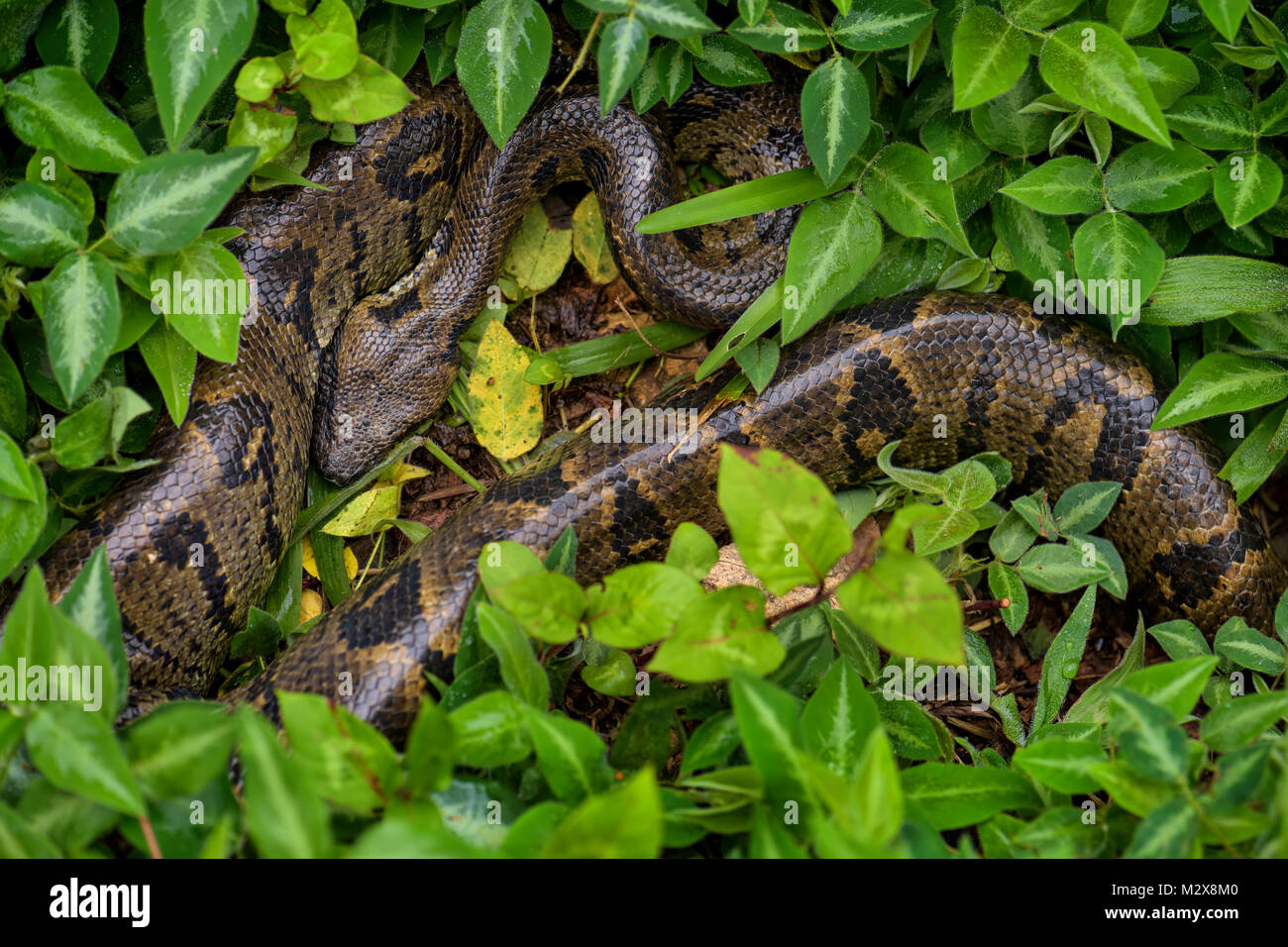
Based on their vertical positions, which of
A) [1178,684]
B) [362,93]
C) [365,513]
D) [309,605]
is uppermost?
[362,93]

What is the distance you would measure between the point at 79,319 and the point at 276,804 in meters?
1.93

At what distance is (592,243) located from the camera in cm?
468

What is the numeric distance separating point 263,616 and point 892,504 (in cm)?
277

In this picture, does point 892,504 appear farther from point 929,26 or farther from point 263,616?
point 263,616

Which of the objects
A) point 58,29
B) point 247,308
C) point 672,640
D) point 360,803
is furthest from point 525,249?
point 360,803

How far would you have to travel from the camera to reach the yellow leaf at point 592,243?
4.66 meters

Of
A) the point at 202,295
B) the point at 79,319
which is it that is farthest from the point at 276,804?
the point at 202,295

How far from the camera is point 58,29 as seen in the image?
11.8 ft

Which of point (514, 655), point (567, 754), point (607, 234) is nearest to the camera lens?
point (567, 754)

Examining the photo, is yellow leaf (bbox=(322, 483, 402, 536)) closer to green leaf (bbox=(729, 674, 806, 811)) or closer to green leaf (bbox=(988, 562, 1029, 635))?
green leaf (bbox=(729, 674, 806, 811))

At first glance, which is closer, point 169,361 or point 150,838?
point 150,838

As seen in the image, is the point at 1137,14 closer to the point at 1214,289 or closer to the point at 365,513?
the point at 1214,289

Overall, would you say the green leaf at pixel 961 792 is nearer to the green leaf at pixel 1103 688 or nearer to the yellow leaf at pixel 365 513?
the green leaf at pixel 1103 688

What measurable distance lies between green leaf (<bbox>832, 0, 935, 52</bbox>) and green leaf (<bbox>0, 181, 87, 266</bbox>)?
2.84 metres
